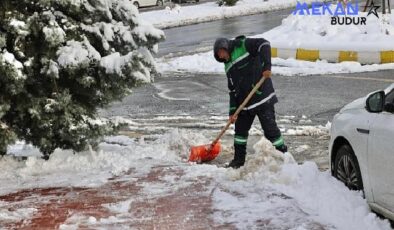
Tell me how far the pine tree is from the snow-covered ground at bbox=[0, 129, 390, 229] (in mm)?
318

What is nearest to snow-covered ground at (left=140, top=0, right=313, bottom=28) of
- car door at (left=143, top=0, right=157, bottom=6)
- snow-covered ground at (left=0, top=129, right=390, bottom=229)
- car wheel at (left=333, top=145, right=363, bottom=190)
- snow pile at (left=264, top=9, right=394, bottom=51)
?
car door at (left=143, top=0, right=157, bottom=6)

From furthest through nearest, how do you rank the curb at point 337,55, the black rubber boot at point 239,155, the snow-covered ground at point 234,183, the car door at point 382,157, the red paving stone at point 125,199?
the curb at point 337,55
the black rubber boot at point 239,155
the red paving stone at point 125,199
the snow-covered ground at point 234,183
the car door at point 382,157

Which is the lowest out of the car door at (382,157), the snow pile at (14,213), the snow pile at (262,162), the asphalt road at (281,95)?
the asphalt road at (281,95)

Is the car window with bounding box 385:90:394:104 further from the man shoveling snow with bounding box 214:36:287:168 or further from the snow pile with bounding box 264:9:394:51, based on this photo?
the snow pile with bounding box 264:9:394:51

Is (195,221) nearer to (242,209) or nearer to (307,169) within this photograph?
(242,209)

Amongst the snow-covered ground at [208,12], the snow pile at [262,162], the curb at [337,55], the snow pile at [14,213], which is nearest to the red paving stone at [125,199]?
the snow pile at [14,213]

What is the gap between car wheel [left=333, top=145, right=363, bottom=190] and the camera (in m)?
4.94

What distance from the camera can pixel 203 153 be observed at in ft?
24.2

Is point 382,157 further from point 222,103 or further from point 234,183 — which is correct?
point 222,103

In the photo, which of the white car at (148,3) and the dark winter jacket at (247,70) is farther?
the white car at (148,3)

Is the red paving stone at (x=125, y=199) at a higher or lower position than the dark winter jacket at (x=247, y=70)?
lower

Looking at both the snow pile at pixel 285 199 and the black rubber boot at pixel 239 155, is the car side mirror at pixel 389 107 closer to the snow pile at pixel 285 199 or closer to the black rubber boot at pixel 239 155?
the snow pile at pixel 285 199

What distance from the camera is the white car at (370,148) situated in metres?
4.34

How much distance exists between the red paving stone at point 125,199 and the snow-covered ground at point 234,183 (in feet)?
0.25
